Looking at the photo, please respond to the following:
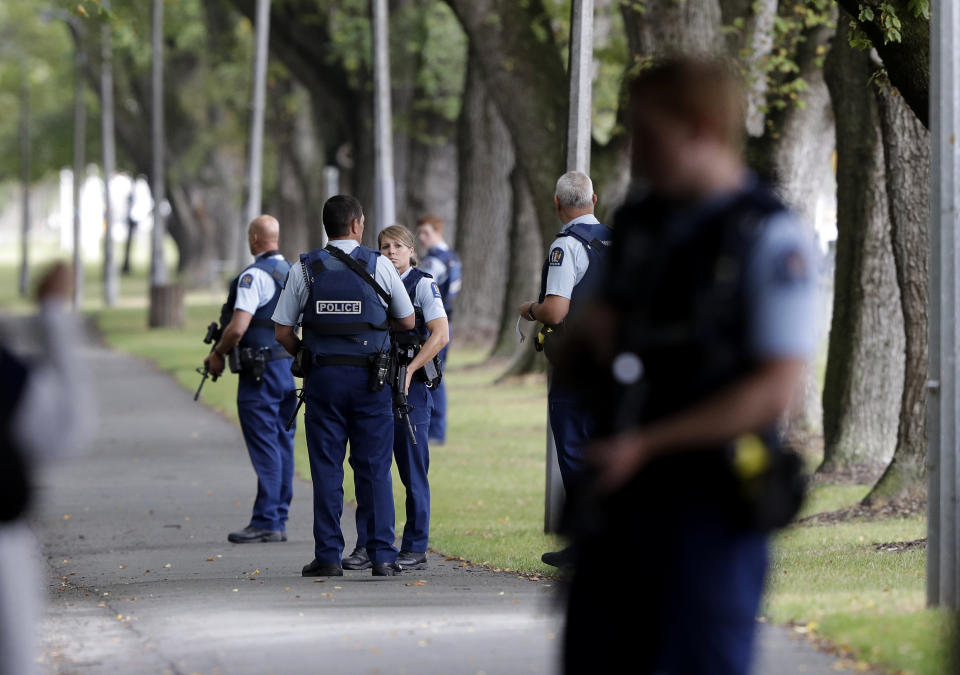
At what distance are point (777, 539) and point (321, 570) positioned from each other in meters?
3.03

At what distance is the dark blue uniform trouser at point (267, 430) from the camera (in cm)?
1023

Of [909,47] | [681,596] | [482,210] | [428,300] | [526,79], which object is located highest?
[526,79]

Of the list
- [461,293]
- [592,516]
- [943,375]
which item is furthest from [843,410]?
[461,293]

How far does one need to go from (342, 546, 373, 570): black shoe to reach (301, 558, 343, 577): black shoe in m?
0.24

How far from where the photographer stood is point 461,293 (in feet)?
103

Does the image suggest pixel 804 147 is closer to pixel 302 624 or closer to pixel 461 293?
pixel 302 624

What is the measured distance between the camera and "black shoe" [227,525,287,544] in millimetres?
10219

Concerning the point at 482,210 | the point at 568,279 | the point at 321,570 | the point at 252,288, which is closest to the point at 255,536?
the point at 252,288

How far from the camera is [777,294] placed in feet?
11.4

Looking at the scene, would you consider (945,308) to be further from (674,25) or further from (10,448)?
(674,25)

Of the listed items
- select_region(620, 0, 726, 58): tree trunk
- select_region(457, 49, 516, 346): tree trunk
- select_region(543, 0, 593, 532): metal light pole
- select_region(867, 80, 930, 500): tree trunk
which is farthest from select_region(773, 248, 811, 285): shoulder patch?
select_region(457, 49, 516, 346): tree trunk

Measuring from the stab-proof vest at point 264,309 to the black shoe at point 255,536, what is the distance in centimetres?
110

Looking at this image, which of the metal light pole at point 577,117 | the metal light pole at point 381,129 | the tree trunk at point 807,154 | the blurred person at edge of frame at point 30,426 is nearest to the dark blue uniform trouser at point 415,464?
the metal light pole at point 577,117

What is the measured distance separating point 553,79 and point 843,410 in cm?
733
